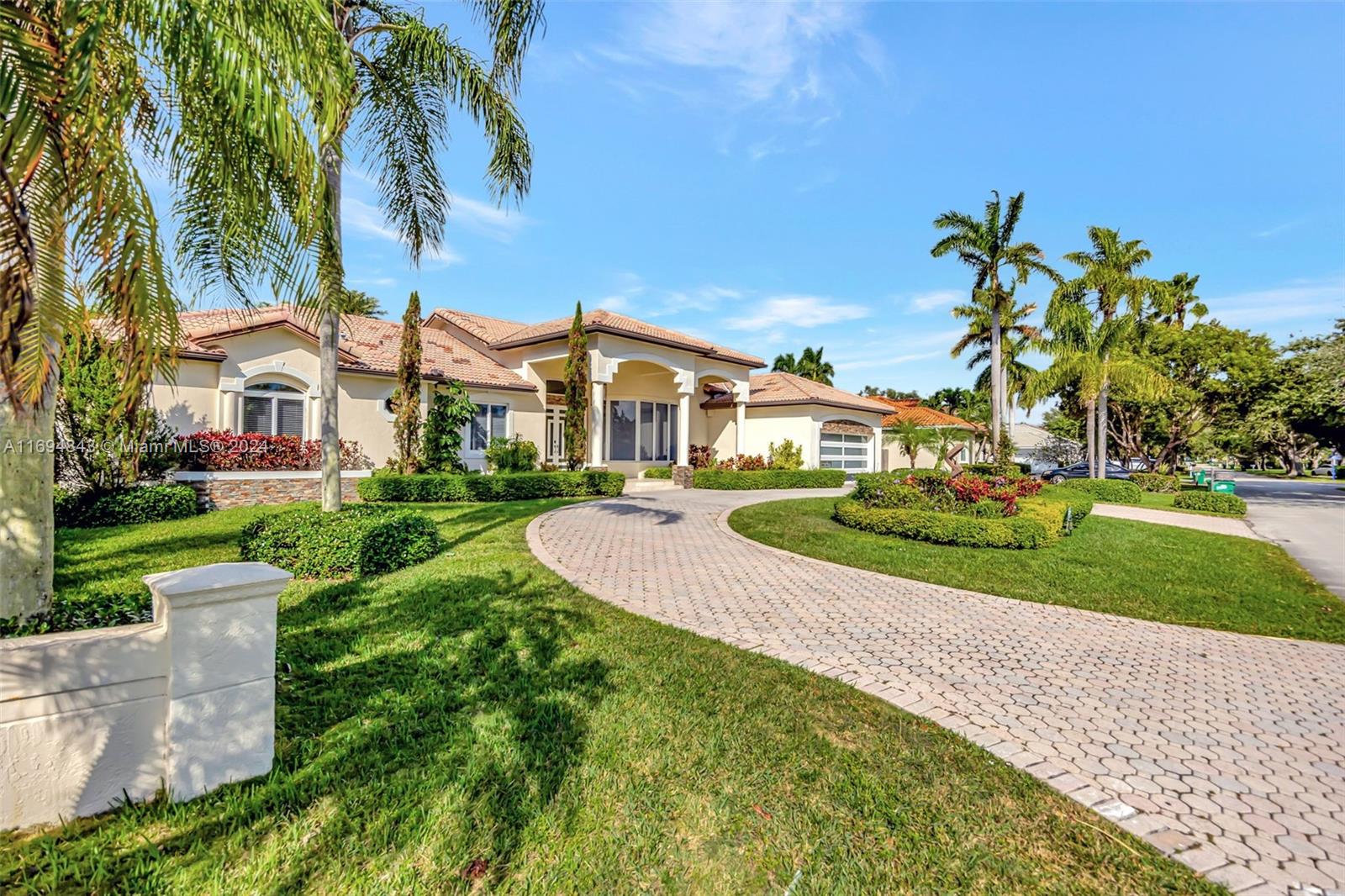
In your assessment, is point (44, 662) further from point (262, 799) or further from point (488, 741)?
point (488, 741)

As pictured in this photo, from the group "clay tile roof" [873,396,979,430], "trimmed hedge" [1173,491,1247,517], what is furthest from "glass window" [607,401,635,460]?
"trimmed hedge" [1173,491,1247,517]

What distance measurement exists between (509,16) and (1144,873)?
10840mm

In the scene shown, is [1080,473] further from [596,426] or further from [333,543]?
[333,543]

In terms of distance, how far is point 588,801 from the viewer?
10.0 ft

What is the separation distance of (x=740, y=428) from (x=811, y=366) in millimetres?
26326

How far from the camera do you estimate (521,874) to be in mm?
2518

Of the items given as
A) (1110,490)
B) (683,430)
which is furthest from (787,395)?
(1110,490)

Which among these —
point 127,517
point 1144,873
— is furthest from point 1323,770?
point 127,517

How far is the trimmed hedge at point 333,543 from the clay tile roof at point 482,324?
1675cm

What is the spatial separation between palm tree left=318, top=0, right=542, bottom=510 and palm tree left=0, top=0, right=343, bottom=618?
160 inches

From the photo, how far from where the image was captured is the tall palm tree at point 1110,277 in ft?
79.0

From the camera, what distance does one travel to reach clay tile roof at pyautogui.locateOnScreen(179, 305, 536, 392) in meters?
15.9

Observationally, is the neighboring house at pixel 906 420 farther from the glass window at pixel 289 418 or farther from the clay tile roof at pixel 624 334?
the glass window at pixel 289 418

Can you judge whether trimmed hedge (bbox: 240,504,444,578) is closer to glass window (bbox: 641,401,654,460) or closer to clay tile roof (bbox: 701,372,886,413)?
glass window (bbox: 641,401,654,460)
